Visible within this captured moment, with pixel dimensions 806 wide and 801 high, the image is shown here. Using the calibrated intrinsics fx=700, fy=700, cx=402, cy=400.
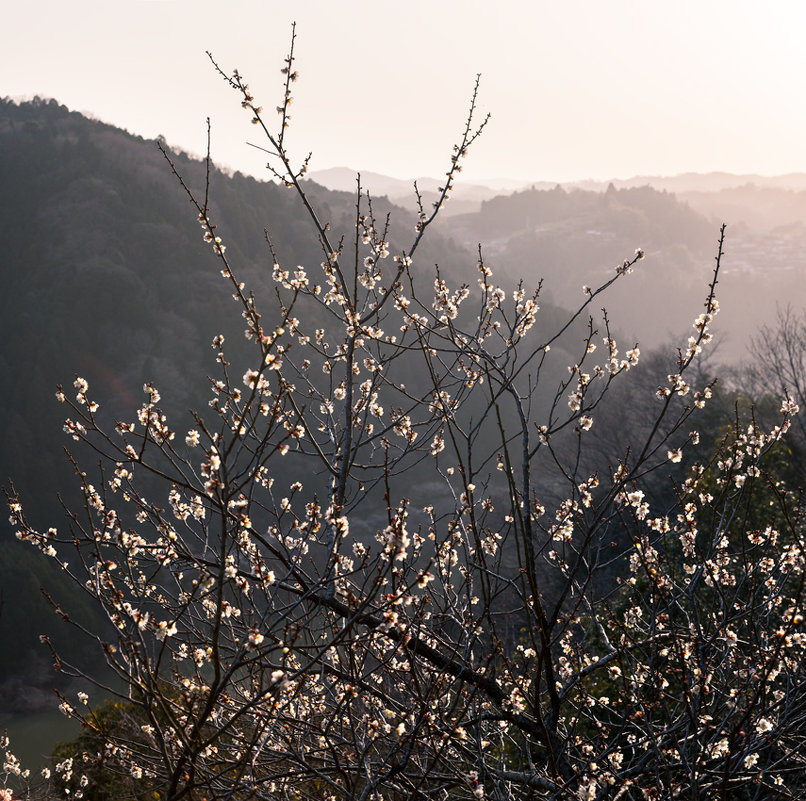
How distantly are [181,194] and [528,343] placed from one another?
30.0 metres

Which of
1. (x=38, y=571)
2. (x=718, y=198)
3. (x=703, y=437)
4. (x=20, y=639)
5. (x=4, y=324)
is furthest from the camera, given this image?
(x=718, y=198)

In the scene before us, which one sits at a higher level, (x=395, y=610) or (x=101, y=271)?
(x=101, y=271)

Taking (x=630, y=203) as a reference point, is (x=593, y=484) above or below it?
below

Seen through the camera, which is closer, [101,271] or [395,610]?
[395,610]

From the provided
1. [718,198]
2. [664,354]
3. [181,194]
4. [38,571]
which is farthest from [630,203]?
[38,571]

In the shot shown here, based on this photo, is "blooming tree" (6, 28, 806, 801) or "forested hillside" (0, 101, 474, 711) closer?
"blooming tree" (6, 28, 806, 801)

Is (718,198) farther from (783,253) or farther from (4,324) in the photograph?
(4,324)

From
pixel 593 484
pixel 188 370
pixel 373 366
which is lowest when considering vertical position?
pixel 188 370

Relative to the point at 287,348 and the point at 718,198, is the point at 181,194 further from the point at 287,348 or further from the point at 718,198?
the point at 718,198

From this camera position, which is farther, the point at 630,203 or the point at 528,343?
the point at 630,203

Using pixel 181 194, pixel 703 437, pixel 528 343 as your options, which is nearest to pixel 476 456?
pixel 528 343

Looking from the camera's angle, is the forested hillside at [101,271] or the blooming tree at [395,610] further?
the forested hillside at [101,271]

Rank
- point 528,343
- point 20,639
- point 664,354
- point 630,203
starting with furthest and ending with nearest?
point 630,203
point 528,343
point 664,354
point 20,639

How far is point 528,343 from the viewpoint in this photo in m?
55.3
